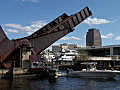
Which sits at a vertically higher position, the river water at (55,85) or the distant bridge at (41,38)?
the distant bridge at (41,38)

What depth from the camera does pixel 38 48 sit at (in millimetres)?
46000

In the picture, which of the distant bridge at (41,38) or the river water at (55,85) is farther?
the distant bridge at (41,38)

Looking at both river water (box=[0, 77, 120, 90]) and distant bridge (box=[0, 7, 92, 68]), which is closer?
river water (box=[0, 77, 120, 90])

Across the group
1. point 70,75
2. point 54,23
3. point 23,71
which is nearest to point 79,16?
point 54,23

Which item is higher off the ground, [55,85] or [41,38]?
[41,38]

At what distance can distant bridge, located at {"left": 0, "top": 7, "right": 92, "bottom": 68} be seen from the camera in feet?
141

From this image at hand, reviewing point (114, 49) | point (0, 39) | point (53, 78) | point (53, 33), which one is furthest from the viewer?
point (114, 49)

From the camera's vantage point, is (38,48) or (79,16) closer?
(38,48)

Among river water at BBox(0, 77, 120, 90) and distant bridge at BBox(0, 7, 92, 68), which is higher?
distant bridge at BBox(0, 7, 92, 68)

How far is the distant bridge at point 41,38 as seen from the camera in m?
43.1

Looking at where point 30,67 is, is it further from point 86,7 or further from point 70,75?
point 86,7

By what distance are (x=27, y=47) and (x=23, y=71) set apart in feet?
16.8

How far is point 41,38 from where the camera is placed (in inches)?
1784

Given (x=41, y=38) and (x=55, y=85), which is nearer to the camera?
(x=55, y=85)
